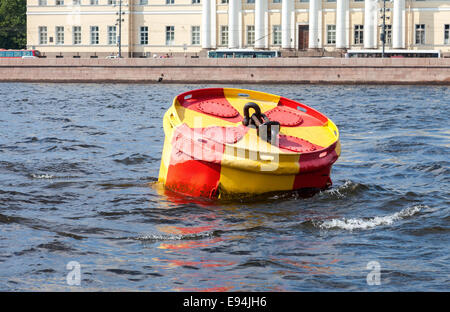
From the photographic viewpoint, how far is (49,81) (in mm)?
57219

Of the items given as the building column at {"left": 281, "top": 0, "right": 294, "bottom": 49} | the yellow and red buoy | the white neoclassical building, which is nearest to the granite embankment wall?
the white neoclassical building

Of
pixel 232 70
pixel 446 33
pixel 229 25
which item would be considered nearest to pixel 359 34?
pixel 446 33

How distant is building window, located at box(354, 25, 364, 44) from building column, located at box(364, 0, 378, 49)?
6.12 feet

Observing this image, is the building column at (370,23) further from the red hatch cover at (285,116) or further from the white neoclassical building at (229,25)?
the red hatch cover at (285,116)

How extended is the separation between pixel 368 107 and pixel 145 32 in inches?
1831

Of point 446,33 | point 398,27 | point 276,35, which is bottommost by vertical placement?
point 446,33

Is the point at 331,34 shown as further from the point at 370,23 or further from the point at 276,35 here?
the point at 276,35

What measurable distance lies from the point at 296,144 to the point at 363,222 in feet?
5.82

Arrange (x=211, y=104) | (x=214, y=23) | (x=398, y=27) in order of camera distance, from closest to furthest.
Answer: (x=211, y=104), (x=398, y=27), (x=214, y=23)

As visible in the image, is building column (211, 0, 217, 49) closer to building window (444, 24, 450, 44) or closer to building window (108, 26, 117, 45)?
building window (108, 26, 117, 45)

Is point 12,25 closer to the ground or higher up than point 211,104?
higher up

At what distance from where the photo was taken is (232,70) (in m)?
54.6

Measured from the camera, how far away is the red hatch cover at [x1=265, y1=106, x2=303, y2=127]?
11463mm
